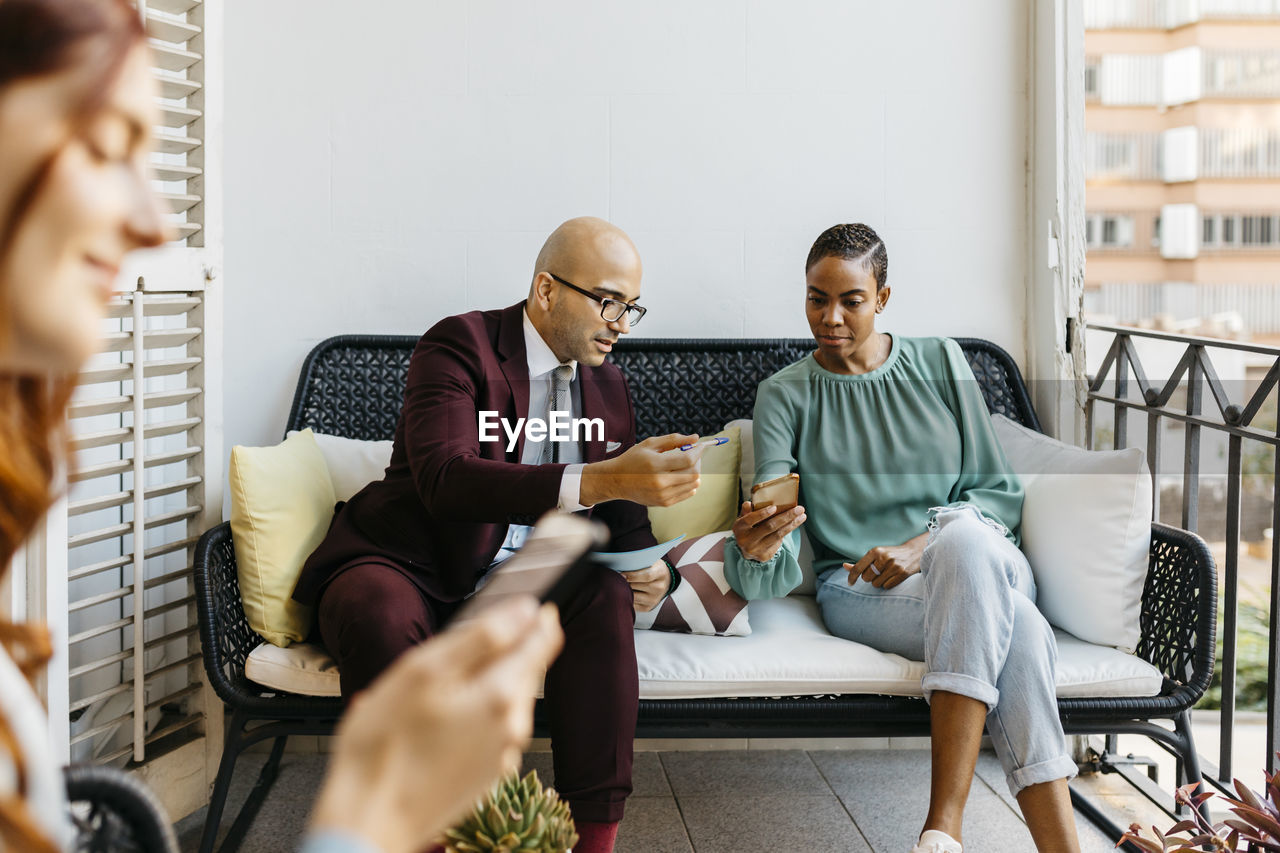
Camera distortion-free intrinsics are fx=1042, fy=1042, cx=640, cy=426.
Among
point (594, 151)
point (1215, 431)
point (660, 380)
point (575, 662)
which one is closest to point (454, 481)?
point (575, 662)

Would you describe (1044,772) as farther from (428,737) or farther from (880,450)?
(428,737)

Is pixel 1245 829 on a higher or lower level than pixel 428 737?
lower

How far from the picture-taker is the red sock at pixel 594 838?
1.78 meters

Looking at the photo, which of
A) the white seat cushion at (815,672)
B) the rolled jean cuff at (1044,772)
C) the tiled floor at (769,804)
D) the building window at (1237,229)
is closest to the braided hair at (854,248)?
the white seat cushion at (815,672)

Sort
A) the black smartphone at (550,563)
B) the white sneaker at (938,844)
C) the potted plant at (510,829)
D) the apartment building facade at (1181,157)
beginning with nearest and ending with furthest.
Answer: the black smartphone at (550,563) → the potted plant at (510,829) → the white sneaker at (938,844) → the apartment building facade at (1181,157)

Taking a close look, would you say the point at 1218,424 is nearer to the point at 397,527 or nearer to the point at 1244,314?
the point at 397,527

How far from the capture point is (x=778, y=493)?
2148 mm

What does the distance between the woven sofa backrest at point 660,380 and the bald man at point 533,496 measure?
0.30 metres

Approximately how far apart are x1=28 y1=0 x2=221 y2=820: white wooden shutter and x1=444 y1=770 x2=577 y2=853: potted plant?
1.22m

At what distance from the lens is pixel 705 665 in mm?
2000

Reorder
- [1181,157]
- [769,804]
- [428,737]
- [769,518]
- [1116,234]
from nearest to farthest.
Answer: [428,737] < [769,518] < [769,804] < [1181,157] < [1116,234]

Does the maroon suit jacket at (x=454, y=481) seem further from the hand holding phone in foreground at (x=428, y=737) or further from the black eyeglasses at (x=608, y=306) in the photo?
the hand holding phone in foreground at (x=428, y=737)

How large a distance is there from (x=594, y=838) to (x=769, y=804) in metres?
0.80

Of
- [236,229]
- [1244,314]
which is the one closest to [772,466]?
[236,229]
